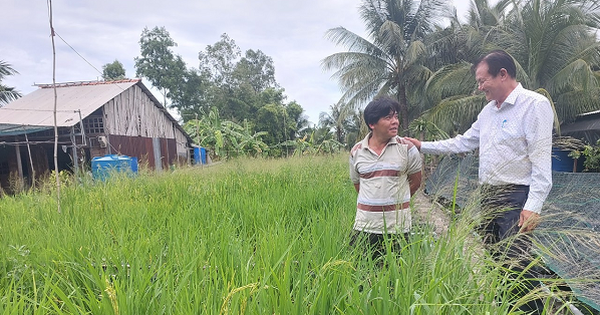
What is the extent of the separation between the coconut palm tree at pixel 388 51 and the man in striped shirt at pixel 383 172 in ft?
43.3

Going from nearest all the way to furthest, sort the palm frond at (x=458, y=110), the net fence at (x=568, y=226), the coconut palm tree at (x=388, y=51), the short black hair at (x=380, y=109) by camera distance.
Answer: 1. the net fence at (x=568, y=226)
2. the short black hair at (x=380, y=109)
3. the palm frond at (x=458, y=110)
4. the coconut palm tree at (x=388, y=51)

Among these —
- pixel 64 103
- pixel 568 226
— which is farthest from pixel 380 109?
pixel 64 103

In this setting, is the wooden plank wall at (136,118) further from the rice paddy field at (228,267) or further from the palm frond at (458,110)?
the palm frond at (458,110)

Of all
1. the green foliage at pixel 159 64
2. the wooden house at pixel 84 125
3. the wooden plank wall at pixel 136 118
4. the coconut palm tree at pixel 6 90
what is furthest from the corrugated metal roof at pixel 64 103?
the green foliage at pixel 159 64

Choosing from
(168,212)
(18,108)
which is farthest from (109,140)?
(168,212)

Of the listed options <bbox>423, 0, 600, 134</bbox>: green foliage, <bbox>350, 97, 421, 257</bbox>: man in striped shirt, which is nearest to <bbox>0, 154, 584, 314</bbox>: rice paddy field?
<bbox>350, 97, 421, 257</bbox>: man in striped shirt

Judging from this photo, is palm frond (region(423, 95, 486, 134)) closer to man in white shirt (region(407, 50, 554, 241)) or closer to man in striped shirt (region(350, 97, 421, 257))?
man in white shirt (region(407, 50, 554, 241))

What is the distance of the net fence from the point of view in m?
1.07

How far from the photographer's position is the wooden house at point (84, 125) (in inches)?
386

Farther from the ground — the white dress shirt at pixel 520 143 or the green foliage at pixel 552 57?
the green foliage at pixel 552 57

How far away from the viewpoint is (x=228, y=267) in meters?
1.47

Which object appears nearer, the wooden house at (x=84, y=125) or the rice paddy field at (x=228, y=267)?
the rice paddy field at (x=228, y=267)

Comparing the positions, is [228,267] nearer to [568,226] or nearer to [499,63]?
[568,226]

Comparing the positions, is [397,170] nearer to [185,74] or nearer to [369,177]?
[369,177]
